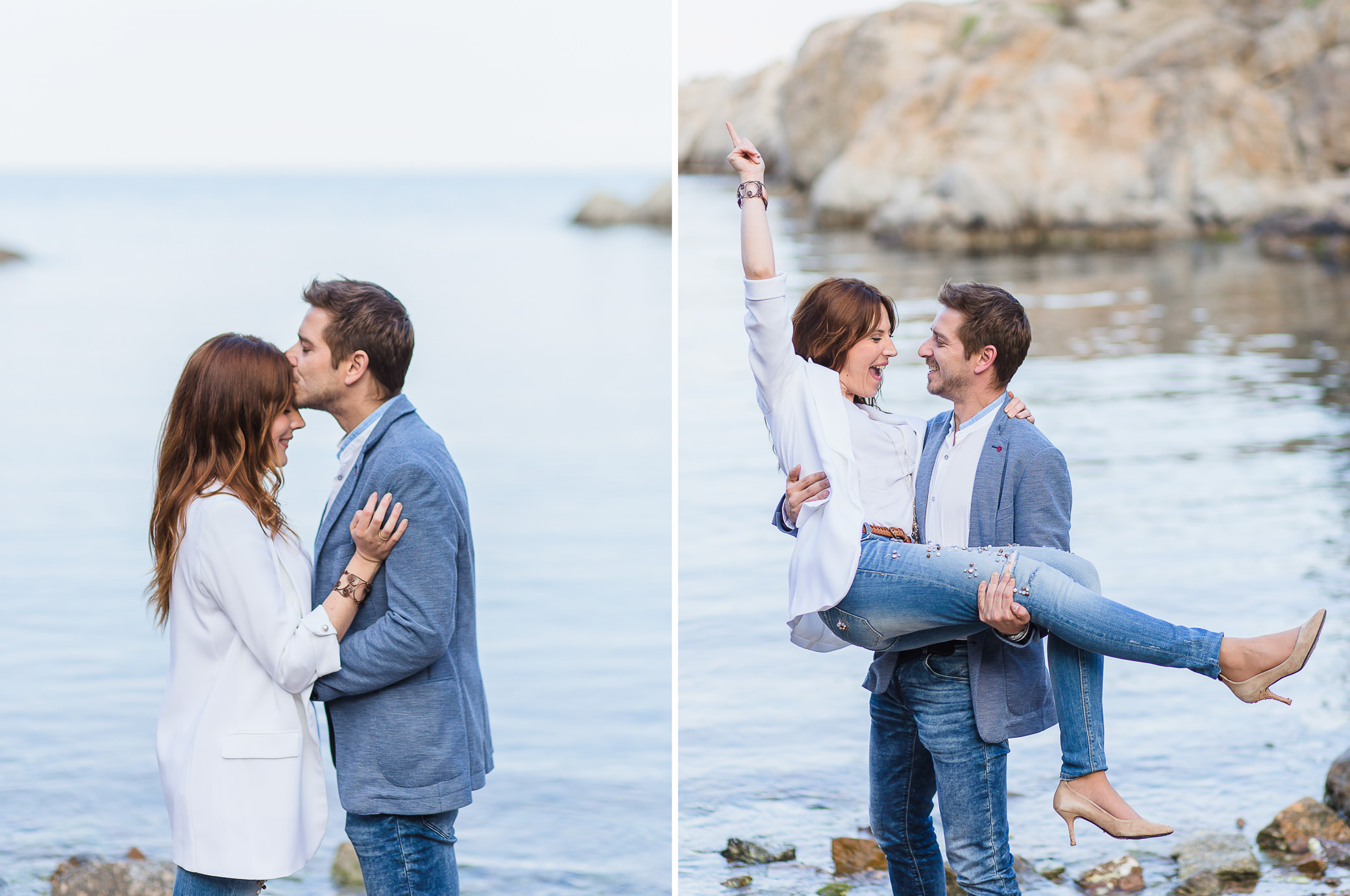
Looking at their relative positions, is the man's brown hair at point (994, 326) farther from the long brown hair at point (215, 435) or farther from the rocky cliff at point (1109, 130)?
the rocky cliff at point (1109, 130)

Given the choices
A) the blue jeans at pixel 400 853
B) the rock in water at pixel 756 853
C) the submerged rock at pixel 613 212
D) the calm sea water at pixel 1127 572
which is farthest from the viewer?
the submerged rock at pixel 613 212

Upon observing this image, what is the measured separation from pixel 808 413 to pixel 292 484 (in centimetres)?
917

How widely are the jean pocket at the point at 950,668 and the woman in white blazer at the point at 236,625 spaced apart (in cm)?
130

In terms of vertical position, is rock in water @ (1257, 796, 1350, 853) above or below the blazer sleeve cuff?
below

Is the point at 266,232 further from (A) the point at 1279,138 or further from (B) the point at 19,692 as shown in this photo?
(B) the point at 19,692

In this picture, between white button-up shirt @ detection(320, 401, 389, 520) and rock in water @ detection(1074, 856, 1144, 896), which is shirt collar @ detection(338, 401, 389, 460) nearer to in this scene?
white button-up shirt @ detection(320, 401, 389, 520)

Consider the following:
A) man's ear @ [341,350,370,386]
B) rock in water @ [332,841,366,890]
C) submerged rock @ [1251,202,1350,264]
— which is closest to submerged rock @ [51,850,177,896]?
rock in water @ [332,841,366,890]

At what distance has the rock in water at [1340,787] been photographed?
15.8 feet

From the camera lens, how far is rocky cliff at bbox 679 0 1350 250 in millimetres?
31234

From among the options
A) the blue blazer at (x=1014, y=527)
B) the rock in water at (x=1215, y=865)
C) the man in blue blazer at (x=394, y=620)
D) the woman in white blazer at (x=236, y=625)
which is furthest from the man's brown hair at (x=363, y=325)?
the rock in water at (x=1215, y=865)

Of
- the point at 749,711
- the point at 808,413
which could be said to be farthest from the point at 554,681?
the point at 808,413

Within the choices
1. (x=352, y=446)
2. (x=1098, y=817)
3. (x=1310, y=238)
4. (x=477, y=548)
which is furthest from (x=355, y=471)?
(x=1310, y=238)

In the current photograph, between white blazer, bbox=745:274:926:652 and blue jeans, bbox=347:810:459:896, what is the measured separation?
3.15 ft

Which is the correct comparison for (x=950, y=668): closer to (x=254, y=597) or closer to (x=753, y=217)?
(x=753, y=217)
